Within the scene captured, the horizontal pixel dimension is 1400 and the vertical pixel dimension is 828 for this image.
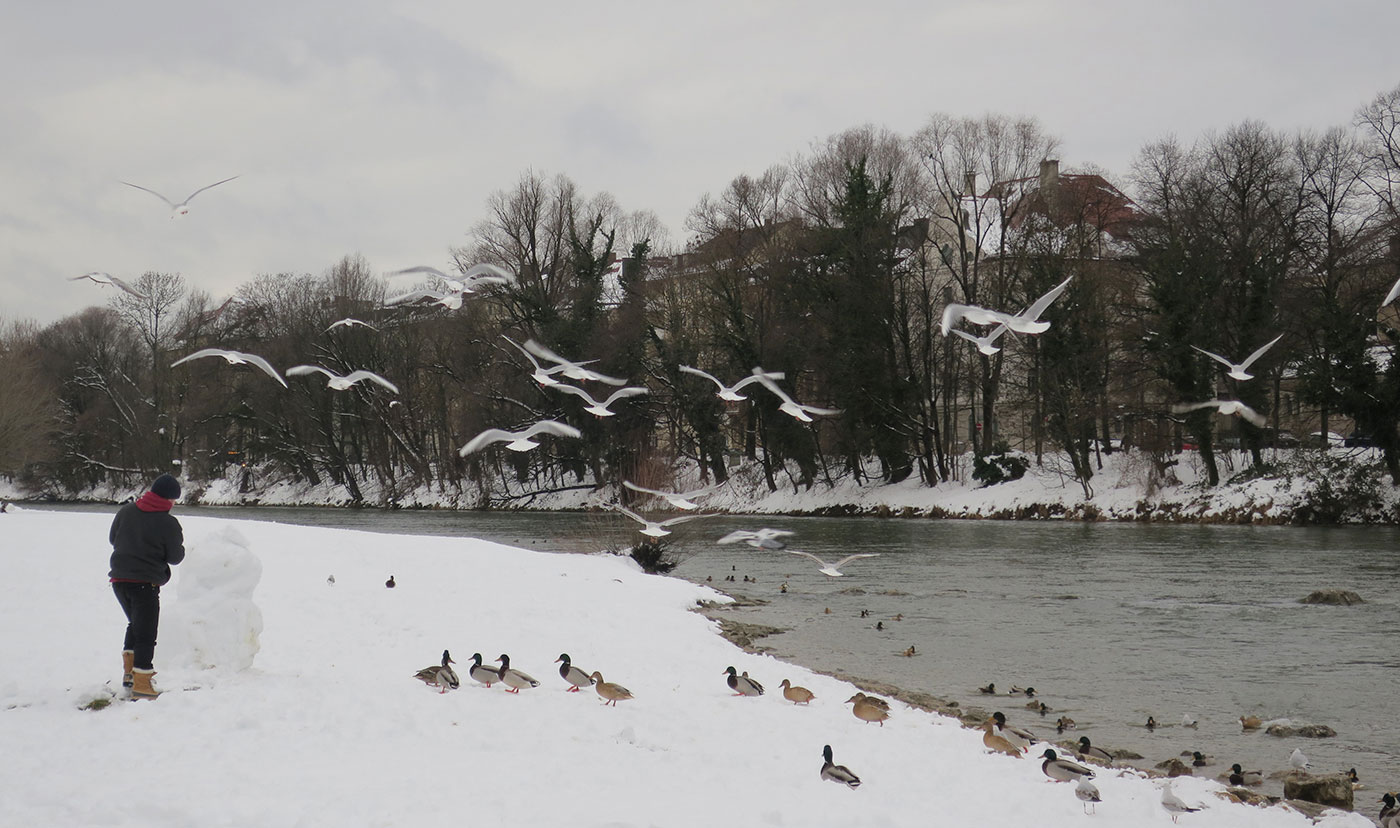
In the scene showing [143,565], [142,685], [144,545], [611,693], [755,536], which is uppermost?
[144,545]

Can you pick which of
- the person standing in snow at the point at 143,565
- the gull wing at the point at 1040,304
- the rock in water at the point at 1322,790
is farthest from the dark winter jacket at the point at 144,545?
the gull wing at the point at 1040,304

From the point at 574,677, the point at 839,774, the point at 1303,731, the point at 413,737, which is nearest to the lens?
the point at 839,774

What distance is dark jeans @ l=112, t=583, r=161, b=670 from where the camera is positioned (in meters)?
9.20

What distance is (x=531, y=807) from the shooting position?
24.3 feet

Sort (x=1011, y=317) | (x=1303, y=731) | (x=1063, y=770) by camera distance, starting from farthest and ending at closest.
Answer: (x=1011, y=317)
(x=1303, y=731)
(x=1063, y=770)

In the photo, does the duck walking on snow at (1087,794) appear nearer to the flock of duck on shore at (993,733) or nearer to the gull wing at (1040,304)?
the flock of duck on shore at (993,733)

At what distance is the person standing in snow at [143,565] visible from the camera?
30.1ft

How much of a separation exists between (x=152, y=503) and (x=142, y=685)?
4.81 feet

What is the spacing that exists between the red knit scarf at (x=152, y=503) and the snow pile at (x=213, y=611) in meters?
0.72

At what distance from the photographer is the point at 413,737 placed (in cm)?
890

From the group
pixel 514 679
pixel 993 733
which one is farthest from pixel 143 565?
pixel 993 733

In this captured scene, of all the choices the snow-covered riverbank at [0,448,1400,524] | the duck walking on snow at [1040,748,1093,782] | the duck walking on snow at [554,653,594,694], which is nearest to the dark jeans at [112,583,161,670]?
the duck walking on snow at [554,653,594,694]

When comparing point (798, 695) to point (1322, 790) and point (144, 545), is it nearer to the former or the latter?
point (1322, 790)

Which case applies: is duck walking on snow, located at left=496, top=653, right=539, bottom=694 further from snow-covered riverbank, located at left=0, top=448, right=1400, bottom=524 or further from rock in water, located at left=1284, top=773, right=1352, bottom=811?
snow-covered riverbank, located at left=0, top=448, right=1400, bottom=524
